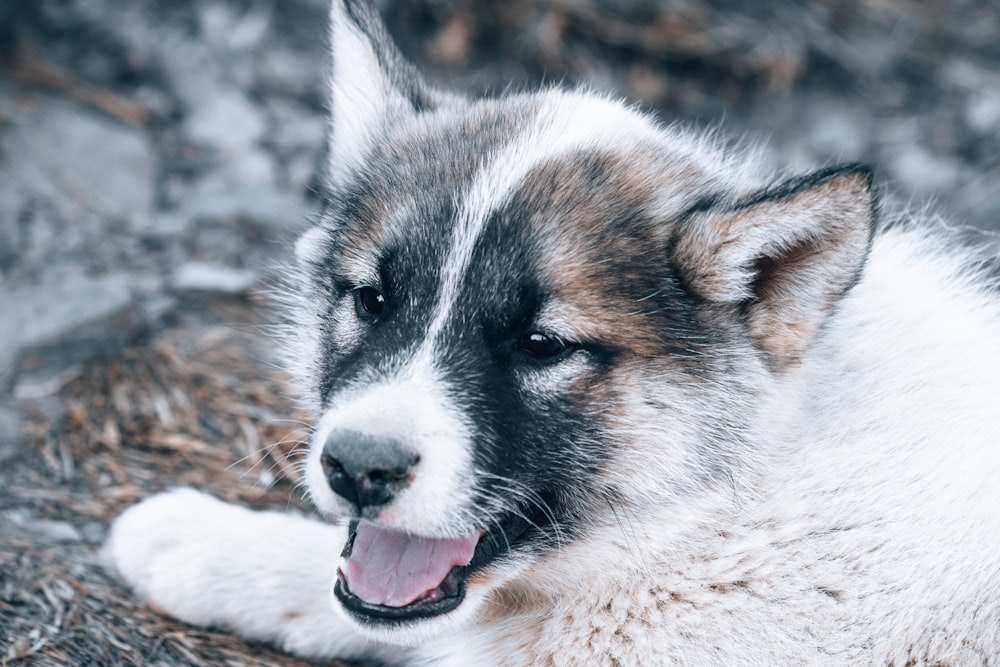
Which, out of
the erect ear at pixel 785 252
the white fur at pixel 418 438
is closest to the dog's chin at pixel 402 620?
the white fur at pixel 418 438

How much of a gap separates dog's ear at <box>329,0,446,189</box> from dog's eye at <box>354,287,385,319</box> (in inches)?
30.8

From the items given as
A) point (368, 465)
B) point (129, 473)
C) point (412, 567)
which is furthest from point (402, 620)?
point (129, 473)

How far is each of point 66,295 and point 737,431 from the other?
3584 mm

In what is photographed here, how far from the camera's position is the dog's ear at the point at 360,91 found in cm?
425

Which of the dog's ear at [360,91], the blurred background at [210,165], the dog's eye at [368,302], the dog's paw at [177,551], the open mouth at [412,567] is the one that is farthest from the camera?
the blurred background at [210,165]

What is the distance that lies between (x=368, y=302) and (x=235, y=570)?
1.26 m

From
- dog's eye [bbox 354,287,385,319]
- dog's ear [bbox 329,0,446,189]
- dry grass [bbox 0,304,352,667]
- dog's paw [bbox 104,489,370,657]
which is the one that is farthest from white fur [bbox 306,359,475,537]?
dog's ear [bbox 329,0,446,189]

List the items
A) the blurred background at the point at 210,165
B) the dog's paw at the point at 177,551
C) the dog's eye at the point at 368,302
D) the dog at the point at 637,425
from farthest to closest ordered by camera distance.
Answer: the blurred background at the point at 210,165, the dog's paw at the point at 177,551, the dog's eye at the point at 368,302, the dog at the point at 637,425

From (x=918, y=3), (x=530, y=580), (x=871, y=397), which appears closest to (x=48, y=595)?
(x=530, y=580)

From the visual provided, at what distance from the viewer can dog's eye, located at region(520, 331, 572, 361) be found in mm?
3301

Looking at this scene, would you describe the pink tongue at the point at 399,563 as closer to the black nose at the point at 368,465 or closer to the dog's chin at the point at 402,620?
the dog's chin at the point at 402,620

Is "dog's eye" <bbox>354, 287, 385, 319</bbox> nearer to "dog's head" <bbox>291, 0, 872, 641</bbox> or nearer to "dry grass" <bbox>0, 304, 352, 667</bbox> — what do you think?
"dog's head" <bbox>291, 0, 872, 641</bbox>

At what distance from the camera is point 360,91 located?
4.33 metres

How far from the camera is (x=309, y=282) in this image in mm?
4113
